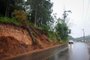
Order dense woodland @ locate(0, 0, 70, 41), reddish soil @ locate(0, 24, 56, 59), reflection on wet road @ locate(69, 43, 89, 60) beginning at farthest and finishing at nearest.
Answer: dense woodland @ locate(0, 0, 70, 41), reflection on wet road @ locate(69, 43, 89, 60), reddish soil @ locate(0, 24, 56, 59)

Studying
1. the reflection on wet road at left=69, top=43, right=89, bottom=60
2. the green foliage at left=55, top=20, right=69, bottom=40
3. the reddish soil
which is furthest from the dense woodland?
the reflection on wet road at left=69, top=43, right=89, bottom=60

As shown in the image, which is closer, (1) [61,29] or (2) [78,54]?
(2) [78,54]

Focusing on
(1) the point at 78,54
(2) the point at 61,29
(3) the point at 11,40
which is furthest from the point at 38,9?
(3) the point at 11,40

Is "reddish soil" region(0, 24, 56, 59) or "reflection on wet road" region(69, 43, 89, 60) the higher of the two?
"reddish soil" region(0, 24, 56, 59)

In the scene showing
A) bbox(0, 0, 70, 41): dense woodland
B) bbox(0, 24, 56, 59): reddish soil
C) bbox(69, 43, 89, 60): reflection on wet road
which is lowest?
bbox(69, 43, 89, 60): reflection on wet road

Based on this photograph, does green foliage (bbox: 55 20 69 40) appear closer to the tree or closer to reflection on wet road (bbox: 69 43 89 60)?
the tree

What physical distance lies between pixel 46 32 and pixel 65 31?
31.3 meters

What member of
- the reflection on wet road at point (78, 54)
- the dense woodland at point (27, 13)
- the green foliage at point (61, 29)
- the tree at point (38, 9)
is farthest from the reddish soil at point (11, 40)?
the green foliage at point (61, 29)

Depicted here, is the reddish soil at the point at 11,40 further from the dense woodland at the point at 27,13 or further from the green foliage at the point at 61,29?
the green foliage at the point at 61,29

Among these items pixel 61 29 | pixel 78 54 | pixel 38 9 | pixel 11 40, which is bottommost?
pixel 78 54

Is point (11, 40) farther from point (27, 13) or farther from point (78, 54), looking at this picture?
point (27, 13)

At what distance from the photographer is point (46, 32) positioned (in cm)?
5034

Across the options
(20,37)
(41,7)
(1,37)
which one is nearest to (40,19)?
(41,7)

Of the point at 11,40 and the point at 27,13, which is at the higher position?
the point at 27,13
